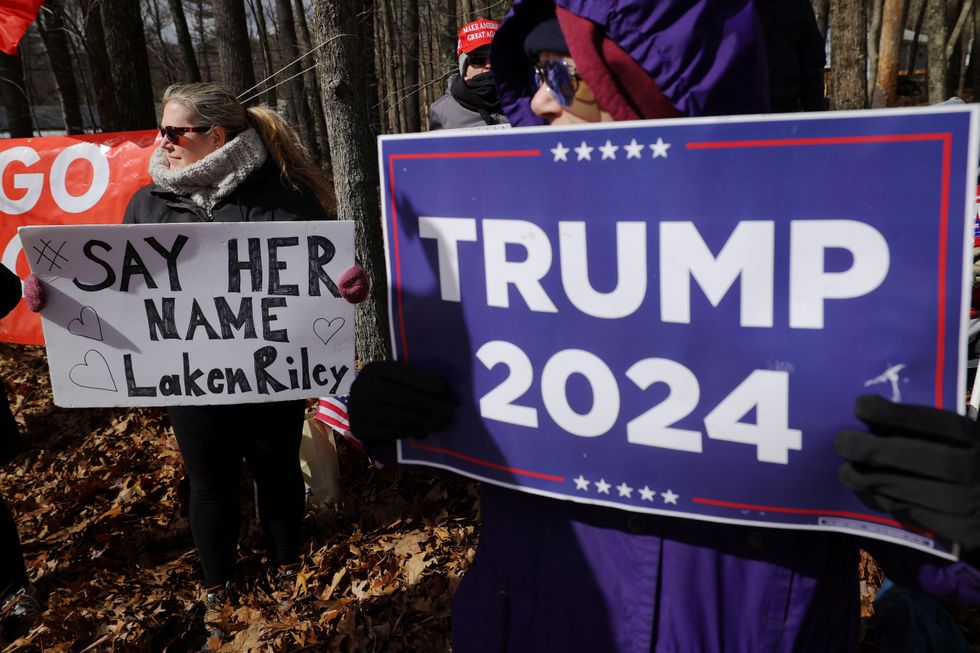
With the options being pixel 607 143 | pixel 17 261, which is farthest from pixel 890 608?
pixel 17 261

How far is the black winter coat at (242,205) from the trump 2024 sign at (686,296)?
1.77 meters

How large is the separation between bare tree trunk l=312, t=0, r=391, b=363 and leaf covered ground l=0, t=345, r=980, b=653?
91cm

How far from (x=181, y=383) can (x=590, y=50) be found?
1.96 m

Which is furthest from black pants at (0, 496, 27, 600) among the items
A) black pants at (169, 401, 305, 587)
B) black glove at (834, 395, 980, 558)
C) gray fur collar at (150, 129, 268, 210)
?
black glove at (834, 395, 980, 558)

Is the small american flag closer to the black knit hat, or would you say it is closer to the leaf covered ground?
the leaf covered ground

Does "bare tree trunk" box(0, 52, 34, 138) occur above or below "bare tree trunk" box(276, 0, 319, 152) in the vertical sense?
below

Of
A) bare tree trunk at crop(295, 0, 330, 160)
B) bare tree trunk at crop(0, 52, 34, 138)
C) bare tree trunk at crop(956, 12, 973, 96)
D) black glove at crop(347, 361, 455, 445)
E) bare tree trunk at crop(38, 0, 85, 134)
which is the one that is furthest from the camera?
Result: bare tree trunk at crop(956, 12, 973, 96)

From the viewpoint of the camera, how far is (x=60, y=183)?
5316mm

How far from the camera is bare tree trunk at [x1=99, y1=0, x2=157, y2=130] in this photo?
21.6 ft

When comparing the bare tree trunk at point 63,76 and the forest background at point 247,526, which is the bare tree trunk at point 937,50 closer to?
the forest background at point 247,526

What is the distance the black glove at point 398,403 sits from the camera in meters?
1.56

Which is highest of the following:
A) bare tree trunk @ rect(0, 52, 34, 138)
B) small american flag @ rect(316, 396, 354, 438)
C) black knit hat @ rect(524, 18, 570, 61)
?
bare tree trunk @ rect(0, 52, 34, 138)

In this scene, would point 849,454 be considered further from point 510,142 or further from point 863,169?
point 510,142

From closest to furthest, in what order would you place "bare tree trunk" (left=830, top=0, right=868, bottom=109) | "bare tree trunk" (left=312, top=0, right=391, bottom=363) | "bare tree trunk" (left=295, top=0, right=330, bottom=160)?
"bare tree trunk" (left=312, top=0, right=391, bottom=363), "bare tree trunk" (left=830, top=0, right=868, bottom=109), "bare tree trunk" (left=295, top=0, right=330, bottom=160)
